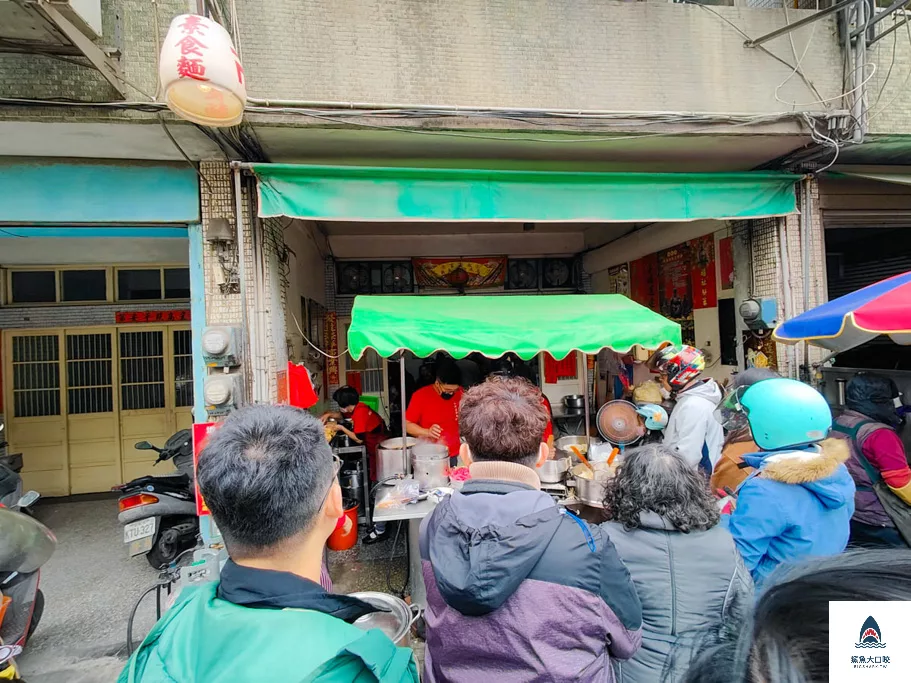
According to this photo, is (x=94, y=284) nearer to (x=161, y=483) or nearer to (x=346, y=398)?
(x=161, y=483)

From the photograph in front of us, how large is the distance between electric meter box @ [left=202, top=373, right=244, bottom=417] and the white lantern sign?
2257mm

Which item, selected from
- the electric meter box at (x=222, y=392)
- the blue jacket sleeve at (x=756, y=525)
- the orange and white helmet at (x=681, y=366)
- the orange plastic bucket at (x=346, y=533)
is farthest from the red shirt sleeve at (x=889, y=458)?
the electric meter box at (x=222, y=392)

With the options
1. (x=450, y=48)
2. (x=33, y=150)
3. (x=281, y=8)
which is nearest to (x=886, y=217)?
(x=450, y=48)

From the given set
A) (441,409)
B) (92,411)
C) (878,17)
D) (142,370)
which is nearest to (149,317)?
(142,370)

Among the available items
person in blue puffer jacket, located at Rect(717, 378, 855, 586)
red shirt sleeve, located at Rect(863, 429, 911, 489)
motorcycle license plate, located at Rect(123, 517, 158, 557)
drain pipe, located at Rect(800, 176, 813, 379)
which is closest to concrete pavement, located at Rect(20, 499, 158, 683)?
motorcycle license plate, located at Rect(123, 517, 158, 557)

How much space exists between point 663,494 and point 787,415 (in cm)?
84

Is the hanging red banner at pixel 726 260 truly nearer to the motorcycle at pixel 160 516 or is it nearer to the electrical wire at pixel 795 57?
the electrical wire at pixel 795 57

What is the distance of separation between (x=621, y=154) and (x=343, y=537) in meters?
5.14

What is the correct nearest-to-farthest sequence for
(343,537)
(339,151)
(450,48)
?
1. (450,48)
2. (339,151)
3. (343,537)

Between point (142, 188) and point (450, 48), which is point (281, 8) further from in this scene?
point (142, 188)

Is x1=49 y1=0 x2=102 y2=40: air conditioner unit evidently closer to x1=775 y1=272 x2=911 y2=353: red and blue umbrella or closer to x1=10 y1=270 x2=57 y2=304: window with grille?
x1=10 y1=270 x2=57 y2=304: window with grille

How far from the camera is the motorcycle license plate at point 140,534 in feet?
13.8

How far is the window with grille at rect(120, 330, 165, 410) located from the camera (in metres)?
6.71

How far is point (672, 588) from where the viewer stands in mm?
1680
